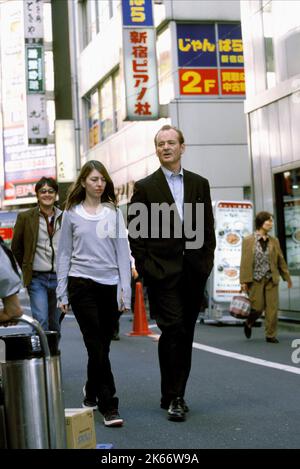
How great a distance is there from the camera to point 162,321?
5.63m

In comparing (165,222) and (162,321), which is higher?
(165,222)

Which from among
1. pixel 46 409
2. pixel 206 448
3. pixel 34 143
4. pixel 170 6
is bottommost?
pixel 206 448

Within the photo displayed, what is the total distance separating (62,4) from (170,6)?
456cm

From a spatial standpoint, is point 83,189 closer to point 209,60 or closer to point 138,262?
point 138,262

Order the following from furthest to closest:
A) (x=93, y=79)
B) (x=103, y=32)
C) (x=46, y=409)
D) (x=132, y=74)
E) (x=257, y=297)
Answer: (x=93, y=79) < (x=103, y=32) < (x=132, y=74) < (x=257, y=297) < (x=46, y=409)

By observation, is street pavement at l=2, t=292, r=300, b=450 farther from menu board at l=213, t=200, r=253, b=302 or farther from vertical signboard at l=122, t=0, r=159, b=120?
vertical signboard at l=122, t=0, r=159, b=120

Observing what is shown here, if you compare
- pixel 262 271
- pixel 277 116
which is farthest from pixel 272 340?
pixel 277 116

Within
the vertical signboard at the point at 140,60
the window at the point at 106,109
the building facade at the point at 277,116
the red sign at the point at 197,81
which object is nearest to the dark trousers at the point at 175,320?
the building facade at the point at 277,116

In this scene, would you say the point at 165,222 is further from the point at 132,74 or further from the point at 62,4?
the point at 132,74

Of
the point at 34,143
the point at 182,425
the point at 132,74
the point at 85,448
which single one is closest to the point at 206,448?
the point at 182,425

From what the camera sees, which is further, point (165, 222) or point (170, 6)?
point (170, 6)

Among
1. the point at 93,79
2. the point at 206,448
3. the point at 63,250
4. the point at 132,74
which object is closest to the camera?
the point at 206,448

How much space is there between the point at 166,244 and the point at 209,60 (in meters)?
15.2

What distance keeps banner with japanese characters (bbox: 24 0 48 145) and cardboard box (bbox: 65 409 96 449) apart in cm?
2257
